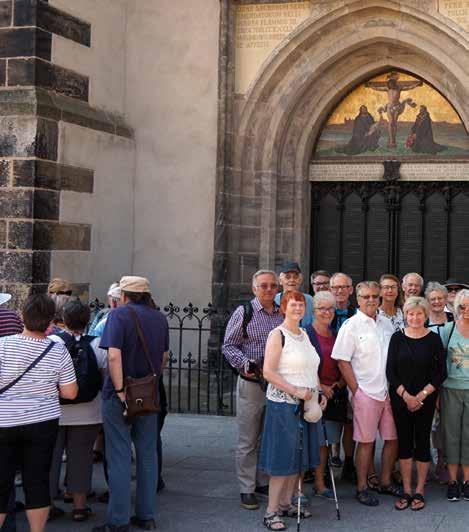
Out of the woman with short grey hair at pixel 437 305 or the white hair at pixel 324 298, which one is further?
the woman with short grey hair at pixel 437 305

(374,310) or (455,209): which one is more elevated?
(455,209)

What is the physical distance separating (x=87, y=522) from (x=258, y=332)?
1.75m

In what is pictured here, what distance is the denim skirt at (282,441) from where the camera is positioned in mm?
5926

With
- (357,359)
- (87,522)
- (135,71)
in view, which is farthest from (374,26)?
(87,522)

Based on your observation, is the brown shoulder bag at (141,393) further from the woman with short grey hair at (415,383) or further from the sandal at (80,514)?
the woman with short grey hair at (415,383)

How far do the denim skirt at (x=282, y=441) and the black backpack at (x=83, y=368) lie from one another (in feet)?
3.80

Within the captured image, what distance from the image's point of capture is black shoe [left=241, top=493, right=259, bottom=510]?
6.40 metres

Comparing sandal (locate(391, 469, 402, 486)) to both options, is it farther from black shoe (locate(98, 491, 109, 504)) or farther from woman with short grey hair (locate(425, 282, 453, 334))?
black shoe (locate(98, 491, 109, 504))

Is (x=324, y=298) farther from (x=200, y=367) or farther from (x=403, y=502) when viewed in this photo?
(x=200, y=367)

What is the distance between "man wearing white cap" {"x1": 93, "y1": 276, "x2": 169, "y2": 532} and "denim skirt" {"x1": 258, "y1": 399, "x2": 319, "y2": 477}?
74 cm

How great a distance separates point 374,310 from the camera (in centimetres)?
675

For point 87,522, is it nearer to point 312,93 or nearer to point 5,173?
point 5,173

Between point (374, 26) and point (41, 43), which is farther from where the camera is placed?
point (374, 26)

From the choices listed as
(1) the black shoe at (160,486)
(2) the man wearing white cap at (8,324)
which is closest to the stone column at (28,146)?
(1) the black shoe at (160,486)
